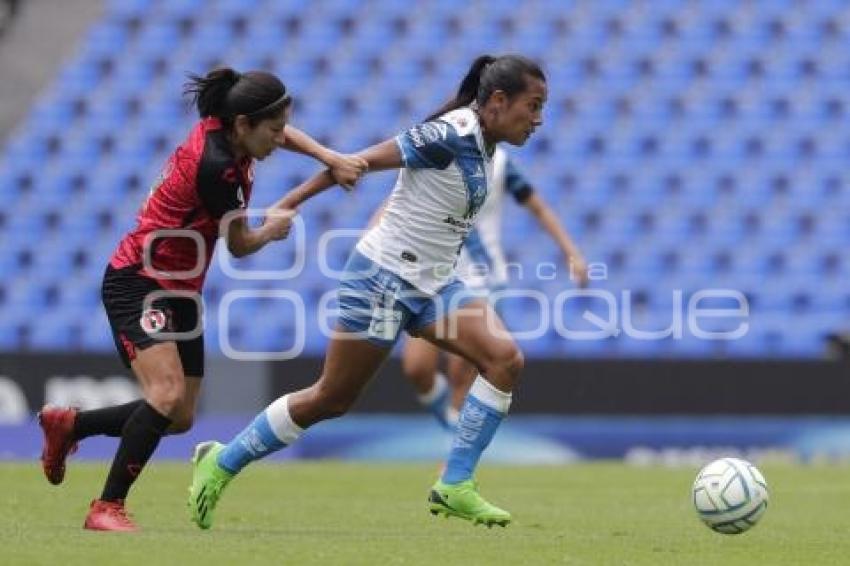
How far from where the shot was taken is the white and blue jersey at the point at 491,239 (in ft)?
38.8

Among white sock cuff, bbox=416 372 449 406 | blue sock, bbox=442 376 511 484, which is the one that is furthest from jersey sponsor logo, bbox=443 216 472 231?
white sock cuff, bbox=416 372 449 406

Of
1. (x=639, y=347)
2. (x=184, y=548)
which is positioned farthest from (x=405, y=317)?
(x=639, y=347)

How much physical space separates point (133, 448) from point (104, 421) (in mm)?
786

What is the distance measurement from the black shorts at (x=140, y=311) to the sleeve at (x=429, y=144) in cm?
111

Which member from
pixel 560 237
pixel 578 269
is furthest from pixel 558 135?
pixel 578 269

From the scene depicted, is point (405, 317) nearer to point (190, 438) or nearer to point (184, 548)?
point (184, 548)

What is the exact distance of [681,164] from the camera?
20469mm

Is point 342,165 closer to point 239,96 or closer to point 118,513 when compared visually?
point 239,96

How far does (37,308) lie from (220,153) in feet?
41.4

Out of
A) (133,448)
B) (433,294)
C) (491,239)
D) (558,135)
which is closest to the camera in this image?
(133,448)

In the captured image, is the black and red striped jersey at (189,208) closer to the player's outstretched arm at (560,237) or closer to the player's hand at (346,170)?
the player's hand at (346,170)

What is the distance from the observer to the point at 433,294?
799cm

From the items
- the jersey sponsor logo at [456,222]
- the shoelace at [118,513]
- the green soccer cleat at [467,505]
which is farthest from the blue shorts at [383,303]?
the shoelace at [118,513]

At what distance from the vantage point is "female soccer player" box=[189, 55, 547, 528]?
7871 millimetres
